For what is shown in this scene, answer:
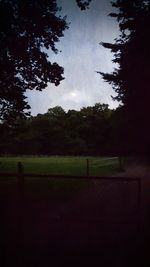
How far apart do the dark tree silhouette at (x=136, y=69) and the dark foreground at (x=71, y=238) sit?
1688 centimetres

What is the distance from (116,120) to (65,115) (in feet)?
262

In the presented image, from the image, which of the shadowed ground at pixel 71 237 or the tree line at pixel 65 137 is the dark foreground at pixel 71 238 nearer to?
the shadowed ground at pixel 71 237

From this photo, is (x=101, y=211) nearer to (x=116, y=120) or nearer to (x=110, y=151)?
(x=116, y=120)

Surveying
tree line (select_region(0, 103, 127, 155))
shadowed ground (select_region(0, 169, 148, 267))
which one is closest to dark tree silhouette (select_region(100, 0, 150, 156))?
shadowed ground (select_region(0, 169, 148, 267))

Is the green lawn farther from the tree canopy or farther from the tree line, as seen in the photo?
the tree line

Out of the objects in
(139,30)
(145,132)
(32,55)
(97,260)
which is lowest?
(97,260)

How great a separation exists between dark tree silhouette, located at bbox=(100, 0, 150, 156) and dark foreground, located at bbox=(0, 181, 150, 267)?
16875mm

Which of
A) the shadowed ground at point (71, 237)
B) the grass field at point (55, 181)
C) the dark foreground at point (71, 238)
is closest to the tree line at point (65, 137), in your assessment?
the grass field at point (55, 181)

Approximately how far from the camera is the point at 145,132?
28953 mm

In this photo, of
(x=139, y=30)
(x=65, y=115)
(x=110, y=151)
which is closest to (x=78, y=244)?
(x=139, y=30)

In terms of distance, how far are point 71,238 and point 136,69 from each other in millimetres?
20460

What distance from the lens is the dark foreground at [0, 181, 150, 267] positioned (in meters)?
6.29

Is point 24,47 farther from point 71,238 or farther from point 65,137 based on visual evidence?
point 65,137

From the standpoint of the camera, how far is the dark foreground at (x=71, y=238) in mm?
6285
